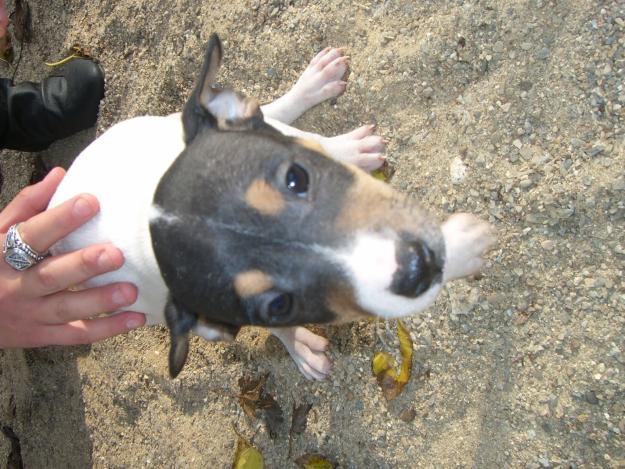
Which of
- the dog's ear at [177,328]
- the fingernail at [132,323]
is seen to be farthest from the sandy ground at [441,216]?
the dog's ear at [177,328]

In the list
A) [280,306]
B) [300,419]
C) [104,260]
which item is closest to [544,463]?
[300,419]

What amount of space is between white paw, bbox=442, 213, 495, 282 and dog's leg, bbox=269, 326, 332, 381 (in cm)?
126

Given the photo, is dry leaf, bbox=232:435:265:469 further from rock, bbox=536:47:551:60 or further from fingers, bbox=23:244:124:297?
rock, bbox=536:47:551:60

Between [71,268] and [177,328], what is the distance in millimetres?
694

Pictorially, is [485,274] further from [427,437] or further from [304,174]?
[304,174]

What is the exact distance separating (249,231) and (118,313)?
1.47 m

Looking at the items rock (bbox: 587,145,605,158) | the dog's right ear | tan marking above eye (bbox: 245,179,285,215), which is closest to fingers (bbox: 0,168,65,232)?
the dog's right ear

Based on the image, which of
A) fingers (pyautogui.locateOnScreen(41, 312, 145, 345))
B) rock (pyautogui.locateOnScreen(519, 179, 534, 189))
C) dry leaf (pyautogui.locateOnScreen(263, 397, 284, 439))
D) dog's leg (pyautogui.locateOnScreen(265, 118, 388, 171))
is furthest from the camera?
dry leaf (pyautogui.locateOnScreen(263, 397, 284, 439))

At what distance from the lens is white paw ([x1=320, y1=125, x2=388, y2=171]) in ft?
13.8

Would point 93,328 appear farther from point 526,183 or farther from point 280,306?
point 526,183

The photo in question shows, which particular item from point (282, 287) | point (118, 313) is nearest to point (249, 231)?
point (282, 287)

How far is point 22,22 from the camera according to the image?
19.6ft

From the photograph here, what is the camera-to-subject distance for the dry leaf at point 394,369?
159 inches

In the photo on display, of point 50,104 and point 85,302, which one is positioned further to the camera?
point 50,104
